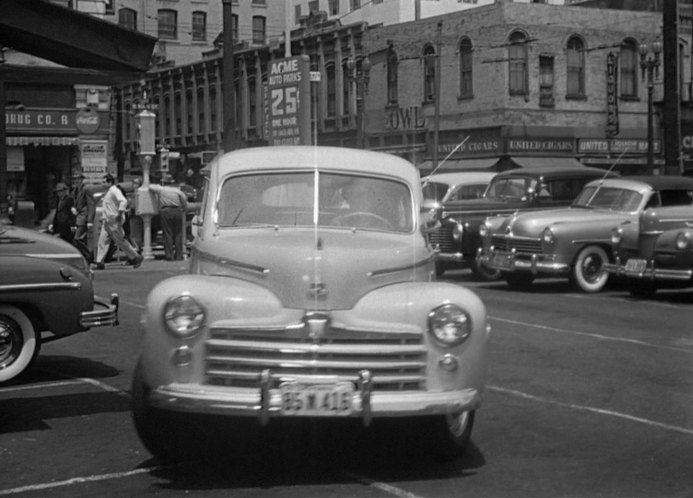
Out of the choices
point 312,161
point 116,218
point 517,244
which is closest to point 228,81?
point 116,218

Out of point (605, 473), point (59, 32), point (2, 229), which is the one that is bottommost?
point (605, 473)

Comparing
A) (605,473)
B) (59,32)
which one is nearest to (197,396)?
(605,473)

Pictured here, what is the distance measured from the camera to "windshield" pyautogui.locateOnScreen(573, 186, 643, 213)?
1858cm

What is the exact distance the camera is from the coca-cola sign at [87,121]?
3506cm

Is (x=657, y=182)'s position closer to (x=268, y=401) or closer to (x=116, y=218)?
(x=116, y=218)

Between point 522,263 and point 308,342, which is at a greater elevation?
point 308,342

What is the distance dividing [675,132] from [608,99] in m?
20.8

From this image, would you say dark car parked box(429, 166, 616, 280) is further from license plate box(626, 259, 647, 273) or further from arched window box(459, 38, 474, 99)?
arched window box(459, 38, 474, 99)

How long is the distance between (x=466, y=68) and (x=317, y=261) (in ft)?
124

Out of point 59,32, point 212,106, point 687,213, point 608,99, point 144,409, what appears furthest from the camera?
point 212,106

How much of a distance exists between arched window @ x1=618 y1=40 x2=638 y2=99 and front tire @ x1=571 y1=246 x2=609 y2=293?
92.9ft

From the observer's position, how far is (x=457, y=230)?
802 inches

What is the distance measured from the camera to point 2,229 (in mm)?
9906

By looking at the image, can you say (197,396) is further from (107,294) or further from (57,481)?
(107,294)
